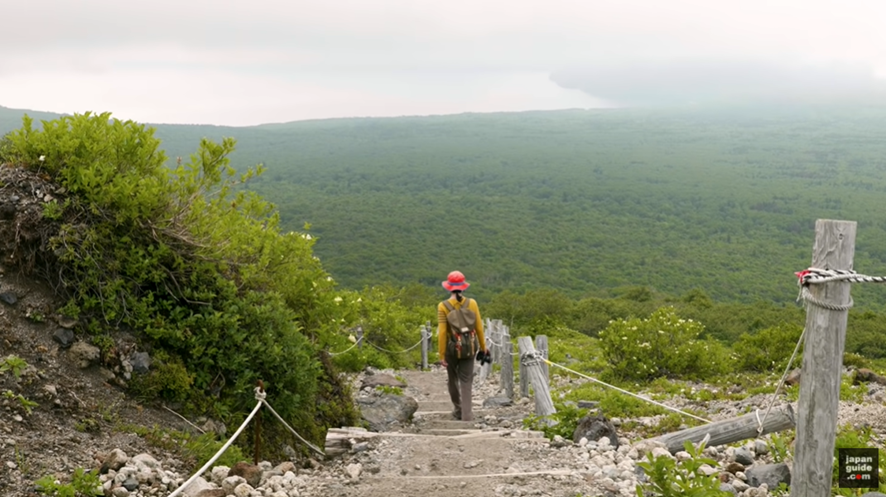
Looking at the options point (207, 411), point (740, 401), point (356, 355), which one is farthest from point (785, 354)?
point (207, 411)

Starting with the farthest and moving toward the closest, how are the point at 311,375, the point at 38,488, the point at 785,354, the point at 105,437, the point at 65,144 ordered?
the point at 785,354 < the point at 311,375 < the point at 65,144 < the point at 105,437 < the point at 38,488

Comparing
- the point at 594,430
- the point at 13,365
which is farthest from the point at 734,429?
the point at 13,365

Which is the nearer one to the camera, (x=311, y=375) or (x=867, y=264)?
(x=311, y=375)

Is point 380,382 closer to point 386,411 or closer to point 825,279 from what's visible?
point 386,411

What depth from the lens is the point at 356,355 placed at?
15.0m

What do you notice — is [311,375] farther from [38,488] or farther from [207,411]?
[38,488]

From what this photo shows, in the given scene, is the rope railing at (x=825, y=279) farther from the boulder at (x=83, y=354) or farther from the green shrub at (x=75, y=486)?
the boulder at (x=83, y=354)

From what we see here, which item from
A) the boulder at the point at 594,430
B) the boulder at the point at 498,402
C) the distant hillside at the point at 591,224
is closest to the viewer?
the boulder at the point at 594,430

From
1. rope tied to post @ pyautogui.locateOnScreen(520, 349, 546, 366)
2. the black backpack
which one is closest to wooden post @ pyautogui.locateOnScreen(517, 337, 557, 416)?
rope tied to post @ pyautogui.locateOnScreen(520, 349, 546, 366)

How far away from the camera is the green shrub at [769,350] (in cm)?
1433

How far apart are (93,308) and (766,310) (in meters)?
31.5

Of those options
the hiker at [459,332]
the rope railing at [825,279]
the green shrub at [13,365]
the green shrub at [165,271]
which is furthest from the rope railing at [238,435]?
the rope railing at [825,279]

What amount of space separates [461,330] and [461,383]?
785 millimetres

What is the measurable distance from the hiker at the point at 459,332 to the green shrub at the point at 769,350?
783 centimetres
